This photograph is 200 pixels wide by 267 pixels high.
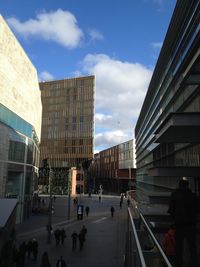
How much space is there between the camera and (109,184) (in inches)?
4761

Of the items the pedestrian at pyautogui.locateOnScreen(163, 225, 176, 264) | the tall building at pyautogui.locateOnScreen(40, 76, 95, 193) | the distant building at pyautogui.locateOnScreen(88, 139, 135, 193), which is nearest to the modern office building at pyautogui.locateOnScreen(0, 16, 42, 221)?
the pedestrian at pyautogui.locateOnScreen(163, 225, 176, 264)

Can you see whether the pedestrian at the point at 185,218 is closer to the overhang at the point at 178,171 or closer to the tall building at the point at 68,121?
the overhang at the point at 178,171

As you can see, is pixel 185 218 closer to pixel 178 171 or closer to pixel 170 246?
pixel 170 246

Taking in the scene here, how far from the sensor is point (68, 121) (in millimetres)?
122938

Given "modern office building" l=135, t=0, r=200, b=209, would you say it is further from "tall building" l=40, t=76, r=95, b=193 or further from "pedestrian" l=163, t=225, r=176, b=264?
"tall building" l=40, t=76, r=95, b=193

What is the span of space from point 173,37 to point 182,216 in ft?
67.2

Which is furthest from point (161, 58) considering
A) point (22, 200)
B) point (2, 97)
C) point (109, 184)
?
point (109, 184)

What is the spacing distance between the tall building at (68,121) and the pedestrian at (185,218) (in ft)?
359

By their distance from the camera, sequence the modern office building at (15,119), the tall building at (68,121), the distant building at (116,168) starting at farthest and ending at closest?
the tall building at (68,121)
the distant building at (116,168)
the modern office building at (15,119)

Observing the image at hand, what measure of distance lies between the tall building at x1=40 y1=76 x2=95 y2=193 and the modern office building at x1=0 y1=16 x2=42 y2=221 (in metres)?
72.8

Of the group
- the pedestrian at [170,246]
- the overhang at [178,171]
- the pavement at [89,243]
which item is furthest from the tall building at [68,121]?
the pedestrian at [170,246]

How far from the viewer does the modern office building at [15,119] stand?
3234 centimetres

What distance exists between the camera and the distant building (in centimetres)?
9629

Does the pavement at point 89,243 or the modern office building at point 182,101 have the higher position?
the modern office building at point 182,101
